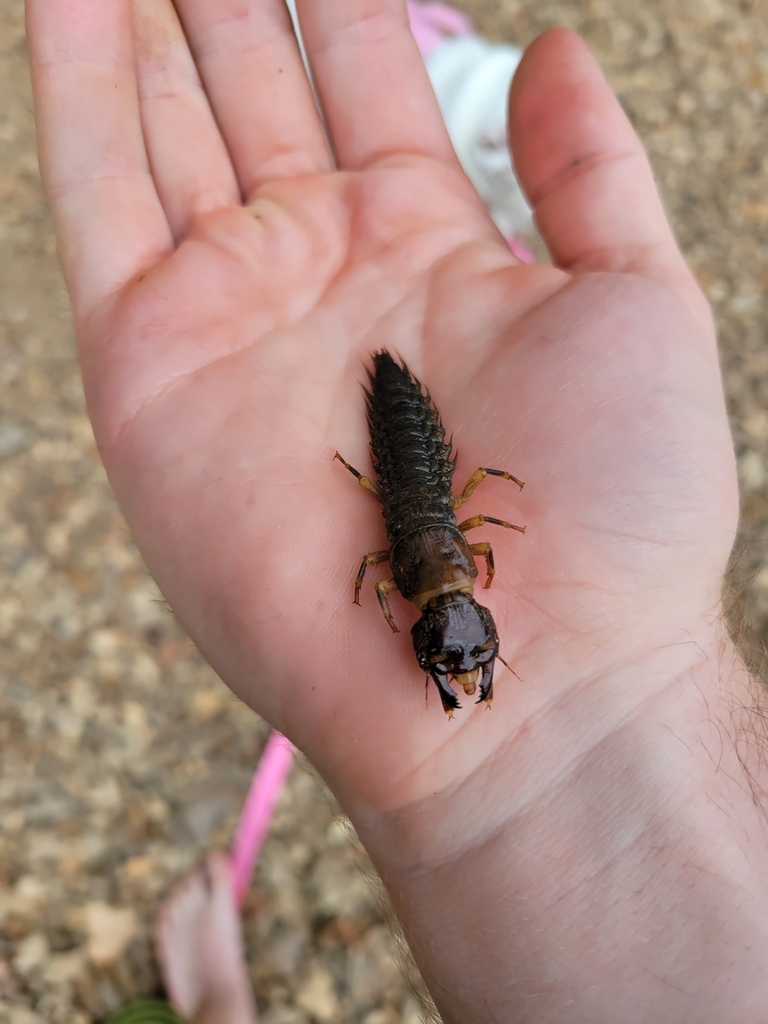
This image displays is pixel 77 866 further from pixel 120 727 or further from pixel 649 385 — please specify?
pixel 649 385

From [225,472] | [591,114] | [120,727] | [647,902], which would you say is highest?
[591,114]

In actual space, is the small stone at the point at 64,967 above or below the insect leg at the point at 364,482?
below

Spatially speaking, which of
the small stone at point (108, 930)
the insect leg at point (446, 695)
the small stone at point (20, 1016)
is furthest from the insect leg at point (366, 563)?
the small stone at point (20, 1016)

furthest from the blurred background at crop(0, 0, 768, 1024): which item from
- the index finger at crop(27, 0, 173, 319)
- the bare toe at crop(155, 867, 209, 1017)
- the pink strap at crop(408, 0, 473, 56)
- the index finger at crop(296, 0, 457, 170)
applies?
the pink strap at crop(408, 0, 473, 56)

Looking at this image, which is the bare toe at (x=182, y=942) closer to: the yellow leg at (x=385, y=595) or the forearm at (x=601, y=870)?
the forearm at (x=601, y=870)

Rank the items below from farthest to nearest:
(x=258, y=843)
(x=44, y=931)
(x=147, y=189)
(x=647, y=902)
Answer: (x=258, y=843) → (x=44, y=931) → (x=147, y=189) → (x=647, y=902)

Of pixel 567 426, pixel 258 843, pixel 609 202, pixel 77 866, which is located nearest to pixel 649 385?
pixel 567 426

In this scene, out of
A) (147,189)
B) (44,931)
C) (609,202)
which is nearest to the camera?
(609,202)

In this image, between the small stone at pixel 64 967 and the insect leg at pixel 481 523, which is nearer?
the insect leg at pixel 481 523
